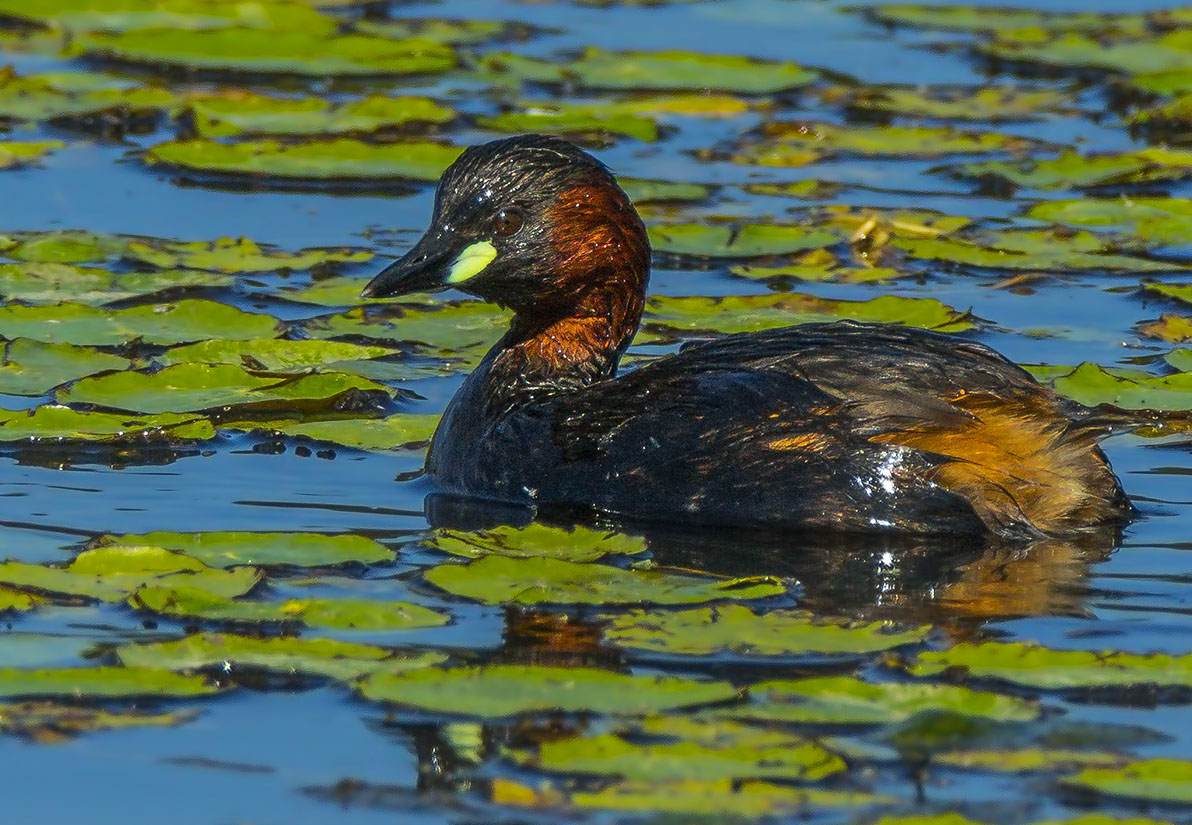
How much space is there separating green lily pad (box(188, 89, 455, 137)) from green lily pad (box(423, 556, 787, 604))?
654 cm

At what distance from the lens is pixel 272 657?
19.8 ft

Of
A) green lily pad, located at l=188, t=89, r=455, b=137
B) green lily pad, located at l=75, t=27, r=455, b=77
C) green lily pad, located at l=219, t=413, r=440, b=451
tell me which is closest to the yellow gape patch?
green lily pad, located at l=219, t=413, r=440, b=451

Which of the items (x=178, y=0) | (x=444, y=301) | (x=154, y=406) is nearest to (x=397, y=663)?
(x=154, y=406)

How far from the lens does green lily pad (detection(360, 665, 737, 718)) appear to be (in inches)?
226

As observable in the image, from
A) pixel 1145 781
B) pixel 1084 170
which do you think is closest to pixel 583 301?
pixel 1145 781

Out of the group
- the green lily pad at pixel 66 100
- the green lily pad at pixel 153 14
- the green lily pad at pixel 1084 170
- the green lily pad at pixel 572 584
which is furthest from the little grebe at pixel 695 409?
the green lily pad at pixel 153 14

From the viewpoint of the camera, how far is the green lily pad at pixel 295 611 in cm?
636

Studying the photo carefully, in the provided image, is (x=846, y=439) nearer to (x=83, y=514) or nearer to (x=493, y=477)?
(x=493, y=477)

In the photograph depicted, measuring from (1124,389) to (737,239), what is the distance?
2.75 m

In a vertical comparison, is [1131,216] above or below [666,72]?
below

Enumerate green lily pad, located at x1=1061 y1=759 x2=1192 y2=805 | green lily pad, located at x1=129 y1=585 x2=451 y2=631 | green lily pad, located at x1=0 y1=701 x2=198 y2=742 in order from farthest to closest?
green lily pad, located at x1=129 y1=585 x2=451 y2=631 < green lily pad, located at x1=0 y1=701 x2=198 y2=742 < green lily pad, located at x1=1061 y1=759 x2=1192 y2=805

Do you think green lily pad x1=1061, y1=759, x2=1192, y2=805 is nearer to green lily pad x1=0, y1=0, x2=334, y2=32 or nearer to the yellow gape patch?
the yellow gape patch

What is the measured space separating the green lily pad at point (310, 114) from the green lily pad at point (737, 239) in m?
2.50

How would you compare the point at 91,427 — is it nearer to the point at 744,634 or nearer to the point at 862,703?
the point at 744,634
